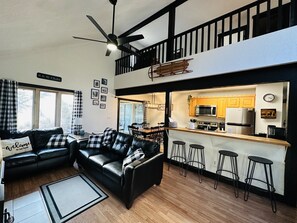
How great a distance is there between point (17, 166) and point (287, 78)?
518 cm

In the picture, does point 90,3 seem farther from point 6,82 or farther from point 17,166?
point 17,166

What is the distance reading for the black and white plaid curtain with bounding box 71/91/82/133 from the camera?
4770mm

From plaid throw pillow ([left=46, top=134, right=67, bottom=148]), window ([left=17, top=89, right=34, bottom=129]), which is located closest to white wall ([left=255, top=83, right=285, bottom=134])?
plaid throw pillow ([left=46, top=134, right=67, bottom=148])

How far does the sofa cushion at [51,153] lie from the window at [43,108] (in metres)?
1.41

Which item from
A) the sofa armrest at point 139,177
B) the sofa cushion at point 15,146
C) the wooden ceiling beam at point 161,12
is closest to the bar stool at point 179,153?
the sofa armrest at point 139,177

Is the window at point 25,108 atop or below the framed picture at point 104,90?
below

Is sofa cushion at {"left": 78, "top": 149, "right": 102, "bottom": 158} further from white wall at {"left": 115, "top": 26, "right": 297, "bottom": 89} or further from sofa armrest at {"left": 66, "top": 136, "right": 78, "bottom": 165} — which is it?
white wall at {"left": 115, "top": 26, "right": 297, "bottom": 89}

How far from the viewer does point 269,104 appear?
13.4 feet

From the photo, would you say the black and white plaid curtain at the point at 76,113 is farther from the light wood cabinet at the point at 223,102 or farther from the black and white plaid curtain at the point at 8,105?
the light wood cabinet at the point at 223,102

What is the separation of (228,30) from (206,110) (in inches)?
118

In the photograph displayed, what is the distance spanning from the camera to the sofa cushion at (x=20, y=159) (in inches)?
104

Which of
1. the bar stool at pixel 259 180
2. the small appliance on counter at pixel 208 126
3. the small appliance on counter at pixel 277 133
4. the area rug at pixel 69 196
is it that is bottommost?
the area rug at pixel 69 196

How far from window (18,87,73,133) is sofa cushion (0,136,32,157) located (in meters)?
1.13

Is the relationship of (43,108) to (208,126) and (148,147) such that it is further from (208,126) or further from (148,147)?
(208,126)
